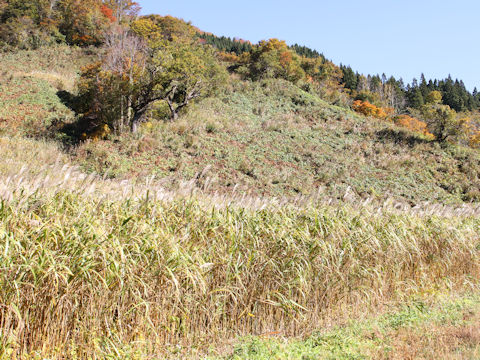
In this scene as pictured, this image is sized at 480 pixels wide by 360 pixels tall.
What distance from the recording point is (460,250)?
6.14 m

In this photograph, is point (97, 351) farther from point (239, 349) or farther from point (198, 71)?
point (198, 71)

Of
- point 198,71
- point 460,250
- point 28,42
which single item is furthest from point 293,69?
point 460,250

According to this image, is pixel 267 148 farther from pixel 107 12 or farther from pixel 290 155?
pixel 107 12

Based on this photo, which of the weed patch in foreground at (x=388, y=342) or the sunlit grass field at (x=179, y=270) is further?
the weed patch in foreground at (x=388, y=342)

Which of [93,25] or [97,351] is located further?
[93,25]

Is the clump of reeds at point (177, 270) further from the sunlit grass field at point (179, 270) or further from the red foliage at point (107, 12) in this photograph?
the red foliage at point (107, 12)

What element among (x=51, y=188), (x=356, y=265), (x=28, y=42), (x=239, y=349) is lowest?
(x=239, y=349)

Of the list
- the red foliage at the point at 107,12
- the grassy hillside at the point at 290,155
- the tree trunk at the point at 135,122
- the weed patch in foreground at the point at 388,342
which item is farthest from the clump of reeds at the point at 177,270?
the red foliage at the point at 107,12

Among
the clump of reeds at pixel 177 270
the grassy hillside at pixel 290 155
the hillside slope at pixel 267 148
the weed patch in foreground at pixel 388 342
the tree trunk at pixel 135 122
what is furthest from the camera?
the tree trunk at pixel 135 122

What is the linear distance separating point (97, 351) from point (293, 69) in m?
37.2

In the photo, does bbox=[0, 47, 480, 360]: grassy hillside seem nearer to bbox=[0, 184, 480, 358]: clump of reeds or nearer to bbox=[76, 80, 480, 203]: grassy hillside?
bbox=[0, 184, 480, 358]: clump of reeds

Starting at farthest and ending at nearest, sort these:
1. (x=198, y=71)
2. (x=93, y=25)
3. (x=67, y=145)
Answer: (x=93, y=25) → (x=198, y=71) → (x=67, y=145)

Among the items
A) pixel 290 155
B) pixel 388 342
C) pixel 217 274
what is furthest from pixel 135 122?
pixel 388 342

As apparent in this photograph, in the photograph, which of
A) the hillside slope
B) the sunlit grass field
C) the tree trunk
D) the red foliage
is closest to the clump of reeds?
the sunlit grass field
